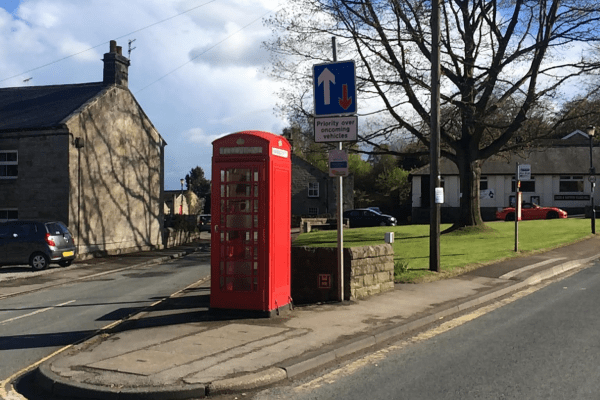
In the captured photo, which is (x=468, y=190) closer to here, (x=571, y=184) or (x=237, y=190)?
(x=237, y=190)

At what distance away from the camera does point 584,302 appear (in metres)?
11.5

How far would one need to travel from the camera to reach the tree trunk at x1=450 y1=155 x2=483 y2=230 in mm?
27219

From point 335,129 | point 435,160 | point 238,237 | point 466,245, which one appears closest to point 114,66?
point 466,245

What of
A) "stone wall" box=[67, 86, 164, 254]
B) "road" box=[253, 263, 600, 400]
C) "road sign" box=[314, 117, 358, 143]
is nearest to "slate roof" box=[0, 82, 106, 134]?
"stone wall" box=[67, 86, 164, 254]

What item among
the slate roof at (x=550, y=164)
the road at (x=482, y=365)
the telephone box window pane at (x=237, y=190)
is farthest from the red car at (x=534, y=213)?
the telephone box window pane at (x=237, y=190)

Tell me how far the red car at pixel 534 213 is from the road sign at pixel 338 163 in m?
36.6

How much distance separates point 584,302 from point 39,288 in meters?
13.0

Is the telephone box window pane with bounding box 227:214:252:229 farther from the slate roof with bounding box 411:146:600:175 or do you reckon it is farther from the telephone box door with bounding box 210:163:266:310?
the slate roof with bounding box 411:146:600:175

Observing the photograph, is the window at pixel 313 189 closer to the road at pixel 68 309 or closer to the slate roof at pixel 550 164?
the slate roof at pixel 550 164

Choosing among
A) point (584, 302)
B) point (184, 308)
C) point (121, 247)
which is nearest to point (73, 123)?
point (121, 247)

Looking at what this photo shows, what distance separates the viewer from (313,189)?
61.7m

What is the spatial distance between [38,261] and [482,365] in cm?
1817

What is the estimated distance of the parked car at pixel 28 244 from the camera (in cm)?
2122

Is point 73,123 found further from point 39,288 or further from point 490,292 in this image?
point 490,292
